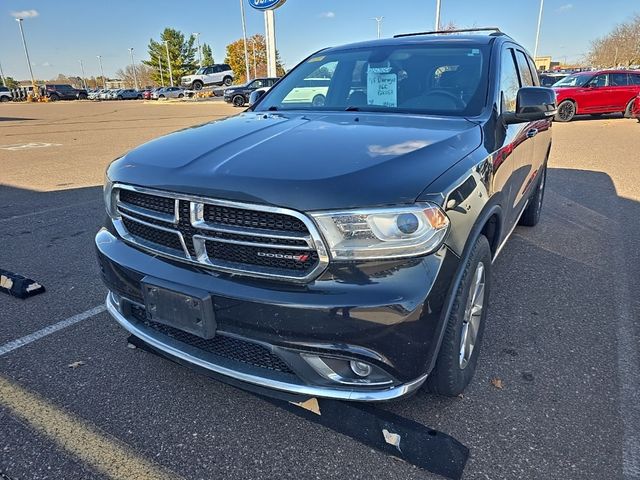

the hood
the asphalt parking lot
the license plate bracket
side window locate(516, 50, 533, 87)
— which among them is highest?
side window locate(516, 50, 533, 87)

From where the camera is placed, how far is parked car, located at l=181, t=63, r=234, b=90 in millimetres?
43062

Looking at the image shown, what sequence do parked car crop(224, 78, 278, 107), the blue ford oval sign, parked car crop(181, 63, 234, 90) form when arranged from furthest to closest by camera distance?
parked car crop(181, 63, 234, 90) → parked car crop(224, 78, 278, 107) → the blue ford oval sign

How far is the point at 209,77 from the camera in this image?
144ft

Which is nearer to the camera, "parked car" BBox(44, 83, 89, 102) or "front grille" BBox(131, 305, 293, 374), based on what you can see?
"front grille" BBox(131, 305, 293, 374)

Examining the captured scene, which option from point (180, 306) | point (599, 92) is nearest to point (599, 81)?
point (599, 92)

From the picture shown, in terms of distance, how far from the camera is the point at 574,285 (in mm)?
3684

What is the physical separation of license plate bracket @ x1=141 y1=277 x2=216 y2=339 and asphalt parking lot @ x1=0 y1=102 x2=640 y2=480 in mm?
565

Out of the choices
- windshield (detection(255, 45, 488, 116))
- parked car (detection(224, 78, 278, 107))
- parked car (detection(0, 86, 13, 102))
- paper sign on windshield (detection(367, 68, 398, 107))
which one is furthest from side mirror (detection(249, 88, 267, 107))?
parked car (detection(0, 86, 13, 102))

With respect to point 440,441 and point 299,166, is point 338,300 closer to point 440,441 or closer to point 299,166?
point 299,166

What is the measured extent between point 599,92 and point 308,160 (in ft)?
58.0

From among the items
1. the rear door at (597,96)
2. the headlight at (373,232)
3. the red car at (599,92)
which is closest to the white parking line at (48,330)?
the headlight at (373,232)

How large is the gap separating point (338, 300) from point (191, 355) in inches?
31.1

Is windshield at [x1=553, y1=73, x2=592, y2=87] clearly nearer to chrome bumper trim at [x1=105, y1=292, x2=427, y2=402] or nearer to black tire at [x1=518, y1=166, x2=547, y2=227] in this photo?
black tire at [x1=518, y1=166, x2=547, y2=227]

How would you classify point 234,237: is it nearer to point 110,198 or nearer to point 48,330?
point 110,198
